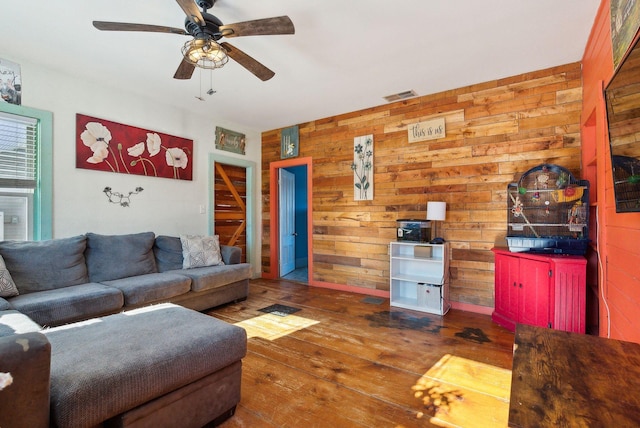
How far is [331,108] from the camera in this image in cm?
436

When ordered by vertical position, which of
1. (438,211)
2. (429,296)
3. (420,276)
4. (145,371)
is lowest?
(429,296)

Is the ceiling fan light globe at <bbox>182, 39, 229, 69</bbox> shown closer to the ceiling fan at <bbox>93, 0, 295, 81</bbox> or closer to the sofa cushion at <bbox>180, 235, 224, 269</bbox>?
the ceiling fan at <bbox>93, 0, 295, 81</bbox>

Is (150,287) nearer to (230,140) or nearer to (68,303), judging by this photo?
(68,303)

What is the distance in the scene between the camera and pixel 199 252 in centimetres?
383

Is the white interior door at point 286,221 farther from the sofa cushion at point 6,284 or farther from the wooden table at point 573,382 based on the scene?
the wooden table at point 573,382

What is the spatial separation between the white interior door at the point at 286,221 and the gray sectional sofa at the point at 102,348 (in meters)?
2.47

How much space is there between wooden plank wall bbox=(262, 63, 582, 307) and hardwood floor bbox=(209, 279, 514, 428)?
0.93 meters

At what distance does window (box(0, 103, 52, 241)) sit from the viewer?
2.88 meters

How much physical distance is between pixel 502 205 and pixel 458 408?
2.38 m

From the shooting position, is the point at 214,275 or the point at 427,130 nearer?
the point at 214,275

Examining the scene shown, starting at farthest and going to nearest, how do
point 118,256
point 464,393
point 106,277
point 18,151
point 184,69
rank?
point 118,256 → point 106,277 → point 18,151 → point 184,69 → point 464,393

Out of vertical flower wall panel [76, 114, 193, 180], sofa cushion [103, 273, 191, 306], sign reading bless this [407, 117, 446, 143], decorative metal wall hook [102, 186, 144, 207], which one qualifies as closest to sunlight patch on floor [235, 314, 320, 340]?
sofa cushion [103, 273, 191, 306]

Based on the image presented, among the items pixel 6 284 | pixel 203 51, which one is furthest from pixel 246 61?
pixel 6 284

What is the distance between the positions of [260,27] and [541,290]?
3173mm
